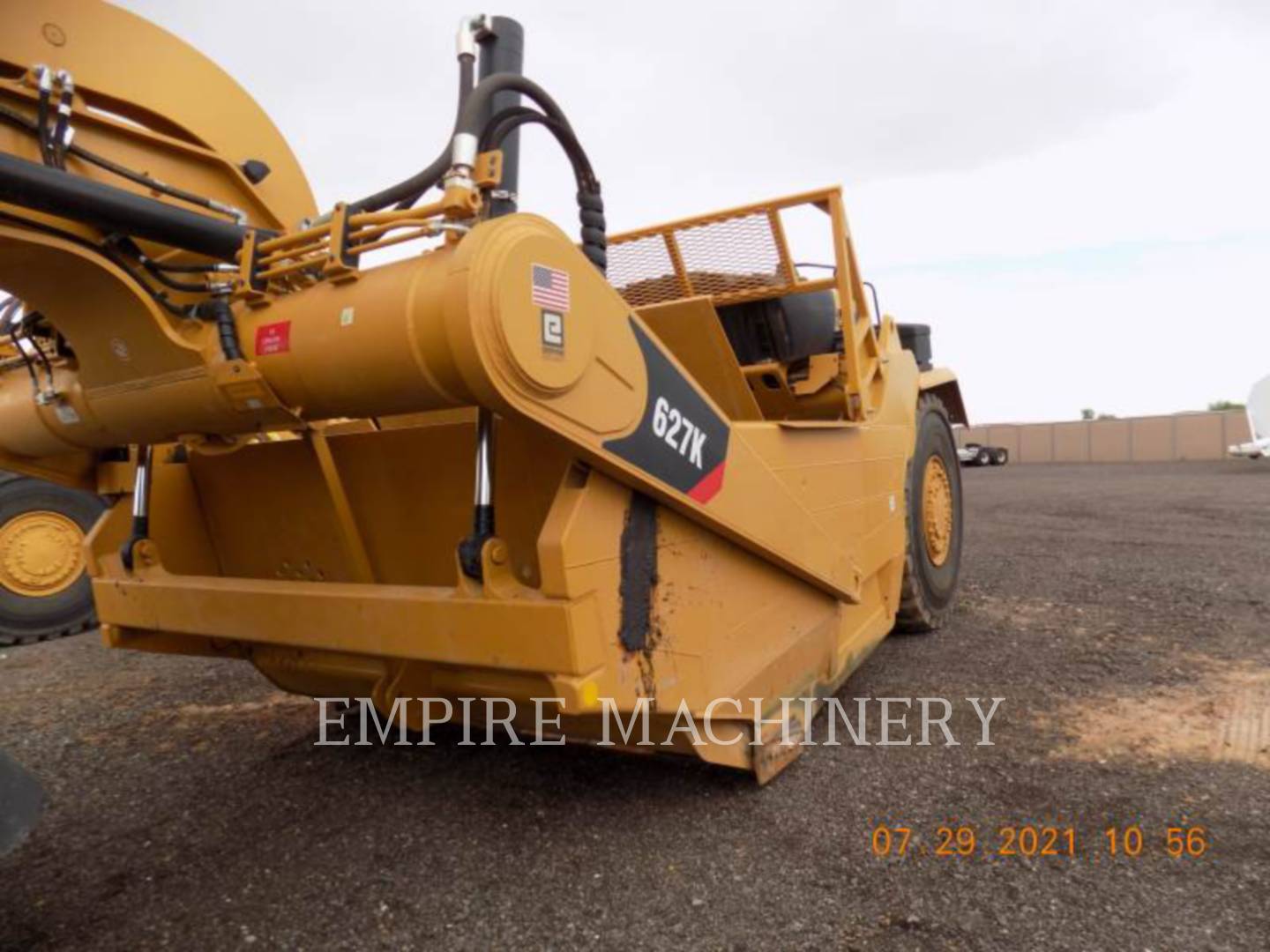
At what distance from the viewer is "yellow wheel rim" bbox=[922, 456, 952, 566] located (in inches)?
183

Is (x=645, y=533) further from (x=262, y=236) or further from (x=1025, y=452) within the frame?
(x=1025, y=452)

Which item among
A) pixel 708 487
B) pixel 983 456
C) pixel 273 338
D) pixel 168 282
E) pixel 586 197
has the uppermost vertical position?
pixel 586 197

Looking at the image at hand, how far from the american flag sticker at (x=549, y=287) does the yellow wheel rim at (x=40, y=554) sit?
209 inches

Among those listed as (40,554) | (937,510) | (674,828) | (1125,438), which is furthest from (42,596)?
(1125,438)

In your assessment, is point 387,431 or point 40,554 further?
point 40,554

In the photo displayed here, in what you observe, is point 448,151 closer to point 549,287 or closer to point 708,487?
point 549,287

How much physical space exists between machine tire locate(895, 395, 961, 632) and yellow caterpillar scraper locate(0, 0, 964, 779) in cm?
127

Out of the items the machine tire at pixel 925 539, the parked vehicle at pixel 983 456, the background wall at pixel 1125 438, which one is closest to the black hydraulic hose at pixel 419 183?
the machine tire at pixel 925 539

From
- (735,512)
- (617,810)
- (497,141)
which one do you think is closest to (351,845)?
(617,810)

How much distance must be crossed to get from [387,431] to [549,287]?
3.36 ft

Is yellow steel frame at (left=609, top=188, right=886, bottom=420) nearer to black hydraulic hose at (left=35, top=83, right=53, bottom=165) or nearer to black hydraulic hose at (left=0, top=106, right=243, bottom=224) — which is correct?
black hydraulic hose at (left=0, top=106, right=243, bottom=224)

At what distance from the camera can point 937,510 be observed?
15.8 ft

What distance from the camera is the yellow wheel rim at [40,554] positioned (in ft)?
18.7

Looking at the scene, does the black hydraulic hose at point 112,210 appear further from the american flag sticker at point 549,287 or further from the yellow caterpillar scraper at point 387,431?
the american flag sticker at point 549,287
